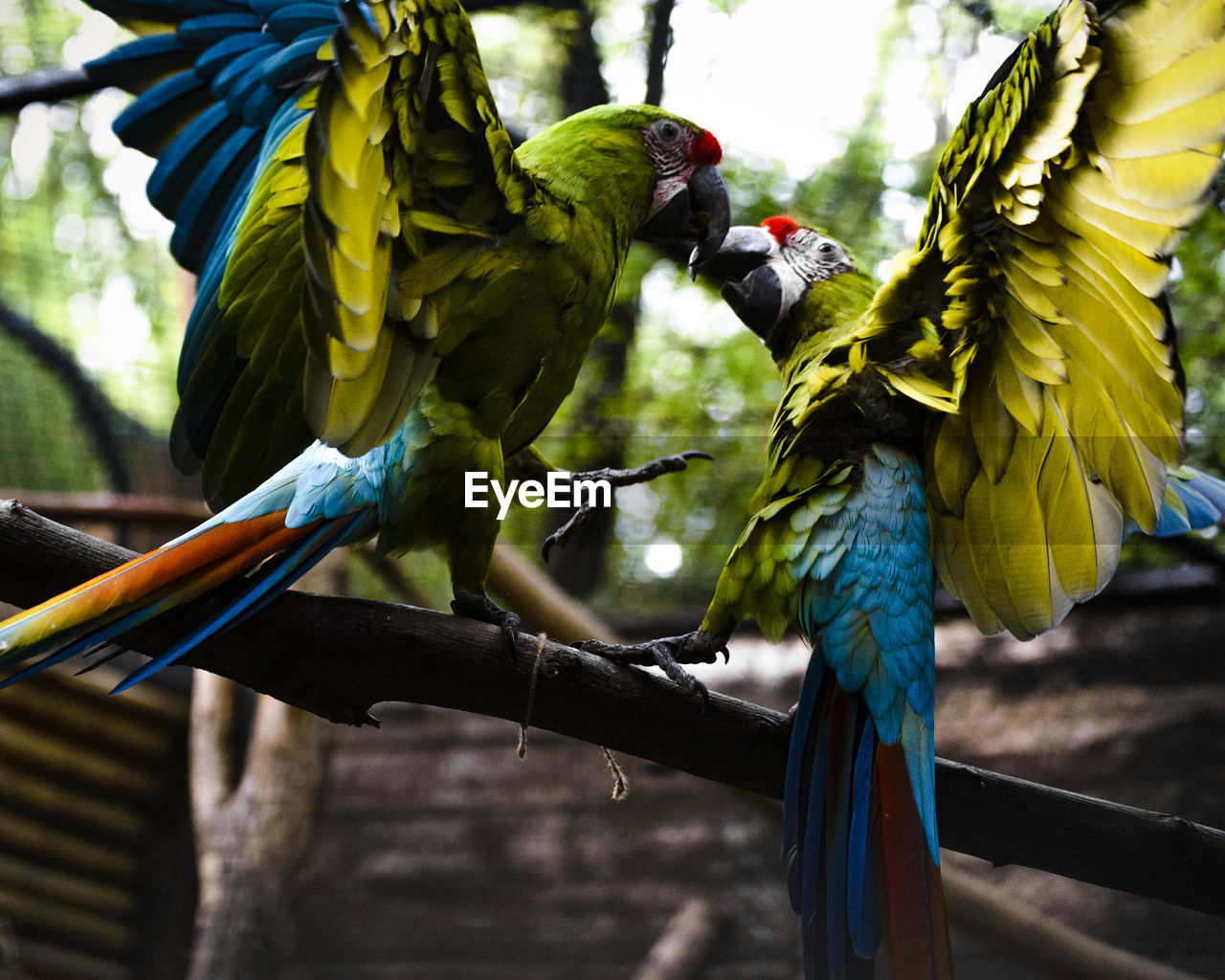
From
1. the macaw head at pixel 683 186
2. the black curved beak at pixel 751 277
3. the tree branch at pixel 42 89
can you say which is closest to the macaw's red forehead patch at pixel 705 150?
the macaw head at pixel 683 186

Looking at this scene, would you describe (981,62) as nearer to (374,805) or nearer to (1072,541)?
(1072,541)

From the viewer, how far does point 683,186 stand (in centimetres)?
114

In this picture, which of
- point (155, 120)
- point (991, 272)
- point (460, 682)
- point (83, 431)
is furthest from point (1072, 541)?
point (83, 431)

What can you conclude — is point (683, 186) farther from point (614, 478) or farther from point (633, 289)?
point (633, 289)

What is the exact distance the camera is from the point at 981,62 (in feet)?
5.42

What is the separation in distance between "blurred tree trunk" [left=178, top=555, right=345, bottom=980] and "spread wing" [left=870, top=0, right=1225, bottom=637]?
117cm

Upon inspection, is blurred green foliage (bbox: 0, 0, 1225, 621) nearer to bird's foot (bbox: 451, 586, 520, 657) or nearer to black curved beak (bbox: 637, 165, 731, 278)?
black curved beak (bbox: 637, 165, 731, 278)

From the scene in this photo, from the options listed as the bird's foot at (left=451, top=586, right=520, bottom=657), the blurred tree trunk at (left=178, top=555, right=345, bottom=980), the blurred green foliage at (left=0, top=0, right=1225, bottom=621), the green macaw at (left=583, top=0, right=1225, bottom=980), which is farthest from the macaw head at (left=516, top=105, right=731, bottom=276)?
the blurred tree trunk at (left=178, top=555, right=345, bottom=980)

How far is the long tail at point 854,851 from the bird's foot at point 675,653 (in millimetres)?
108

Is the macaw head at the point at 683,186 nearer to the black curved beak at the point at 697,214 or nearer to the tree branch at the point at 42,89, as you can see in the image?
the black curved beak at the point at 697,214

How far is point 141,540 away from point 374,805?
2.74 ft

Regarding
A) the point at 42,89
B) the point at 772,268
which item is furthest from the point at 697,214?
the point at 42,89

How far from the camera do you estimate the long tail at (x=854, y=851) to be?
776 millimetres

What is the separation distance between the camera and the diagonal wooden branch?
0.84m
